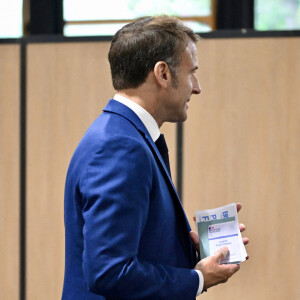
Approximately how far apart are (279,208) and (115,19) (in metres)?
1.42

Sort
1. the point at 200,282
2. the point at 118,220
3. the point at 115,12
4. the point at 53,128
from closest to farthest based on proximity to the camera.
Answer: the point at 118,220
the point at 200,282
the point at 53,128
the point at 115,12

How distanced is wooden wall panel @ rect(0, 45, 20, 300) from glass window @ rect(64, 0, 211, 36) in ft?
1.35

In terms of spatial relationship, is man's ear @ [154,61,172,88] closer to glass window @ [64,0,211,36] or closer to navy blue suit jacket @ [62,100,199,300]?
navy blue suit jacket @ [62,100,199,300]

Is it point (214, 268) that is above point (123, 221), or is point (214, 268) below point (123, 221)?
below

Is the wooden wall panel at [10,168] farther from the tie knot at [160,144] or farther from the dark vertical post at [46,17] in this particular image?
the tie knot at [160,144]

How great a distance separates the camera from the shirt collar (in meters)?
1.31

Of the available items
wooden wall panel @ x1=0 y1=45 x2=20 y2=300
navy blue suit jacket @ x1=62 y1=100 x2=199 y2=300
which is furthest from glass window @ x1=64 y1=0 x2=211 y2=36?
navy blue suit jacket @ x1=62 y1=100 x2=199 y2=300

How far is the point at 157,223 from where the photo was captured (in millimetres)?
1224

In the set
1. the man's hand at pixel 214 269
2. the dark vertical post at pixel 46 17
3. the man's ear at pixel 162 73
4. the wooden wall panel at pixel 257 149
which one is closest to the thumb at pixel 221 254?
the man's hand at pixel 214 269

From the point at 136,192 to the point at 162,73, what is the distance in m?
0.32

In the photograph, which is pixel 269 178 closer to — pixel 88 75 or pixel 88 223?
pixel 88 75

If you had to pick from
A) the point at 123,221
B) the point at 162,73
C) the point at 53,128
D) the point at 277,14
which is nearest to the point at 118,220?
the point at 123,221

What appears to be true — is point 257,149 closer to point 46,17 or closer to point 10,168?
point 10,168

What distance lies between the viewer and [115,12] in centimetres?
329
